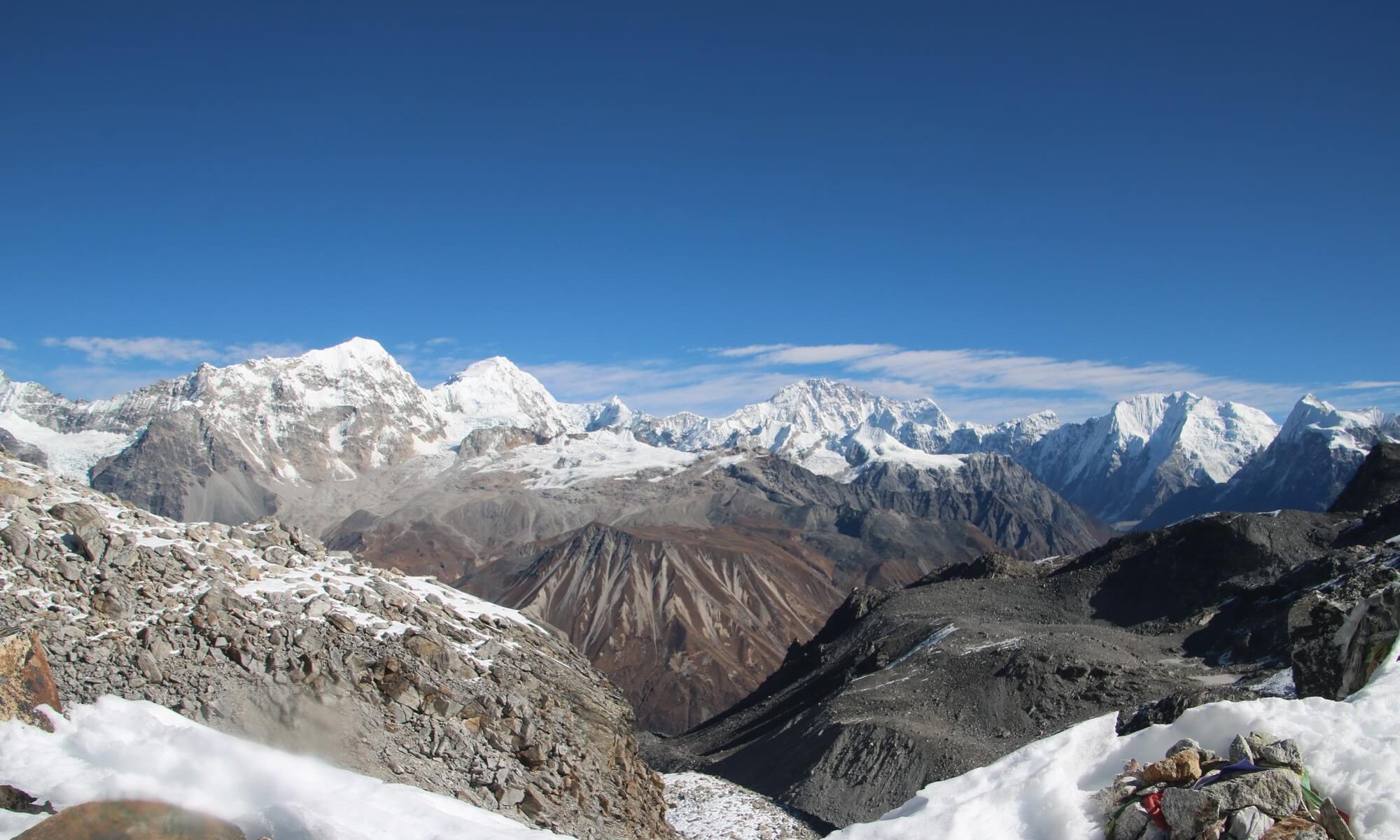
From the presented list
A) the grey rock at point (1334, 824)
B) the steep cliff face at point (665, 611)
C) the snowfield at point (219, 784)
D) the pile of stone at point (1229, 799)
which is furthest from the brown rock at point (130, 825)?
the steep cliff face at point (665, 611)

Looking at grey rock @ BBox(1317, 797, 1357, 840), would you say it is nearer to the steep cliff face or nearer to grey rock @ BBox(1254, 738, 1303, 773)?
grey rock @ BBox(1254, 738, 1303, 773)

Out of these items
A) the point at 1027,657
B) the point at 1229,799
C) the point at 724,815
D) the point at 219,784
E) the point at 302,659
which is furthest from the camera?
the point at 1027,657

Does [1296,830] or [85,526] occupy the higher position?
[85,526]

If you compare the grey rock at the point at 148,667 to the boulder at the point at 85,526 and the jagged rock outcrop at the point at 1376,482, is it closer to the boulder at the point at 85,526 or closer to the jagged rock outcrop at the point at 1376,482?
the boulder at the point at 85,526

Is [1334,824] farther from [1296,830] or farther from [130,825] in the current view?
[130,825]

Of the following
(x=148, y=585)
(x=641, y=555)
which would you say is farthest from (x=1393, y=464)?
(x=641, y=555)

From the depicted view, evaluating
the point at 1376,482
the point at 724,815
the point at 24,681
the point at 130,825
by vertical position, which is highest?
the point at 24,681

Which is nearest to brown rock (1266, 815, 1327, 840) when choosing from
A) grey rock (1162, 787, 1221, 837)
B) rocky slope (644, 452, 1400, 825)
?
grey rock (1162, 787, 1221, 837)

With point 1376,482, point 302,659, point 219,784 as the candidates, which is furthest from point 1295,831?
point 1376,482
